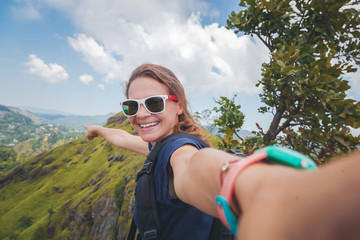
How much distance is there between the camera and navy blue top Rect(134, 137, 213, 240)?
230cm

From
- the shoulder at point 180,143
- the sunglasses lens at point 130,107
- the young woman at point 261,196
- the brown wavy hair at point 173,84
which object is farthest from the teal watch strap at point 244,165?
the sunglasses lens at point 130,107

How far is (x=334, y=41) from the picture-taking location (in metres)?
4.68

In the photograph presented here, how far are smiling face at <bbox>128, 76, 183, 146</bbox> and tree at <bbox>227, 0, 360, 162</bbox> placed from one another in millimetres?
2424

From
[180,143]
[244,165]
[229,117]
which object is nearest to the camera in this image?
[244,165]

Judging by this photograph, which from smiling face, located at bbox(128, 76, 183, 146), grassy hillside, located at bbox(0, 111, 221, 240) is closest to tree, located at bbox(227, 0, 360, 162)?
smiling face, located at bbox(128, 76, 183, 146)

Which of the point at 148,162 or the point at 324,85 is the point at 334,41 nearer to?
the point at 324,85

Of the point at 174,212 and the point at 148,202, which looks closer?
the point at 148,202

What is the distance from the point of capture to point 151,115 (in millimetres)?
3250

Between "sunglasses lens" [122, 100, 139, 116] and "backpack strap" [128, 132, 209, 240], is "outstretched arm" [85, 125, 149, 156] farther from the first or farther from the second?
"backpack strap" [128, 132, 209, 240]

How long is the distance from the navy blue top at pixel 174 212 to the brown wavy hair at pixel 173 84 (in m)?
1.01

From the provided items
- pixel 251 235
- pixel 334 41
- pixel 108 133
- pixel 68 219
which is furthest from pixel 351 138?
pixel 68 219

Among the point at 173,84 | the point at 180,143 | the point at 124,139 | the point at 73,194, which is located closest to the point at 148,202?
the point at 180,143

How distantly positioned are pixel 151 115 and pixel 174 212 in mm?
1664

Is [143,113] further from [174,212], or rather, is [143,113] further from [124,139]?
[124,139]
